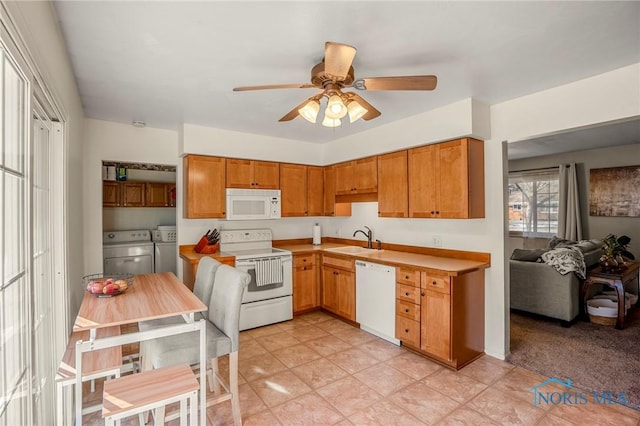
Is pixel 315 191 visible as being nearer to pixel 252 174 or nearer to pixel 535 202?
pixel 252 174

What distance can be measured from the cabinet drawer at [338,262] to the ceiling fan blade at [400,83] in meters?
2.31

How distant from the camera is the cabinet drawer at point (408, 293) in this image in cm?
308

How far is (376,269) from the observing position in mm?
3482

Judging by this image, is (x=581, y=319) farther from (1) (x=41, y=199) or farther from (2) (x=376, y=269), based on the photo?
(1) (x=41, y=199)

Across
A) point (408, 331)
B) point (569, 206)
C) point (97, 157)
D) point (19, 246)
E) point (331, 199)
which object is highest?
point (97, 157)

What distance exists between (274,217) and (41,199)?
264cm

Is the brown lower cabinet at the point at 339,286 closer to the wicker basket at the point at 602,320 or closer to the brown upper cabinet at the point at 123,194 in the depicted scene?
the wicker basket at the point at 602,320

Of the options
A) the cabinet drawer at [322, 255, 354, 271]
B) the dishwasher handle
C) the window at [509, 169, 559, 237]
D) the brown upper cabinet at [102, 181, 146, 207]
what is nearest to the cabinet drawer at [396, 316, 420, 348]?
the dishwasher handle

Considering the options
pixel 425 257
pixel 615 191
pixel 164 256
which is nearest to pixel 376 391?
pixel 425 257

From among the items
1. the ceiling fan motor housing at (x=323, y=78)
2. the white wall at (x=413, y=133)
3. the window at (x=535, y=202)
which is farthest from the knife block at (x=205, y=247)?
the window at (x=535, y=202)

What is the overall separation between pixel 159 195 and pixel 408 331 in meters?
5.03

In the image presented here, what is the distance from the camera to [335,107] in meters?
2.09

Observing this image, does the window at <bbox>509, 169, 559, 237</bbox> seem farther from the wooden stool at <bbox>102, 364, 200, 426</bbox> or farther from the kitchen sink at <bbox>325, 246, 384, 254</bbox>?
the wooden stool at <bbox>102, 364, 200, 426</bbox>

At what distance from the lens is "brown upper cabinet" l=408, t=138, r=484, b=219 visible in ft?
9.74
